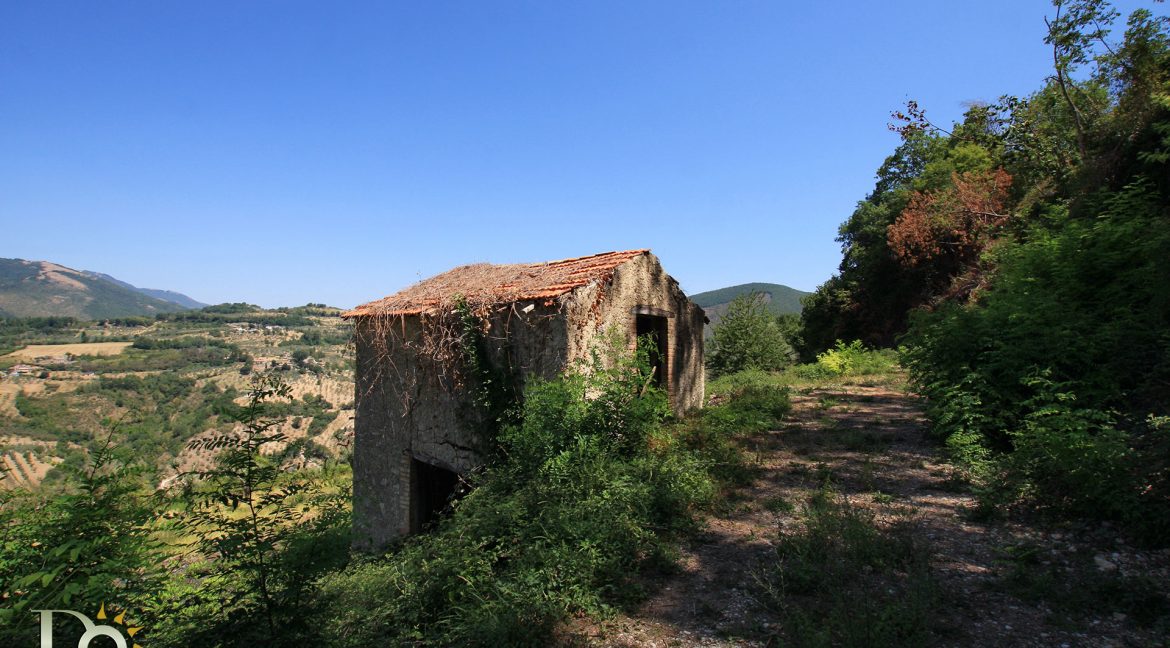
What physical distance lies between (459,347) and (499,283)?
47.5 inches

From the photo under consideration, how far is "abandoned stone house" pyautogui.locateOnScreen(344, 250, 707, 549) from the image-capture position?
22.7ft

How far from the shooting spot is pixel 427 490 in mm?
9109

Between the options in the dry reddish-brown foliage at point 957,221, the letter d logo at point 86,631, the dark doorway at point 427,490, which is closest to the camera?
the letter d logo at point 86,631

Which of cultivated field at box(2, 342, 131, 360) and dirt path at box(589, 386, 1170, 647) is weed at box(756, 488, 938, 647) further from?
cultivated field at box(2, 342, 131, 360)

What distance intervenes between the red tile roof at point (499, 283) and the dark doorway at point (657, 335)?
4.28 feet

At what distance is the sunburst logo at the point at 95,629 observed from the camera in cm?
282

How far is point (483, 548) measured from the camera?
4461 mm

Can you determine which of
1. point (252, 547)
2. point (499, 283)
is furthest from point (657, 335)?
point (252, 547)

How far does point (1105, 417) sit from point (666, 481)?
4.30 meters

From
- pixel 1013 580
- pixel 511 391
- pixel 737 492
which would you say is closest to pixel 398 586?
pixel 511 391

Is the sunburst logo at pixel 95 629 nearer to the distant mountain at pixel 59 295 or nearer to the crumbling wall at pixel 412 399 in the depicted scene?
the crumbling wall at pixel 412 399

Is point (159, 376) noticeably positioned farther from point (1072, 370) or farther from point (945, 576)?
point (1072, 370)

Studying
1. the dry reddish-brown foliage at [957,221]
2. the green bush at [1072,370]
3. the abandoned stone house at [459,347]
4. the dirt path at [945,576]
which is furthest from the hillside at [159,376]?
the dry reddish-brown foliage at [957,221]

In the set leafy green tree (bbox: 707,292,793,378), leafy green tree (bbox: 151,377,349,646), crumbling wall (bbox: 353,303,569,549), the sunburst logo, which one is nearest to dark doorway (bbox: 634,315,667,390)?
crumbling wall (bbox: 353,303,569,549)
